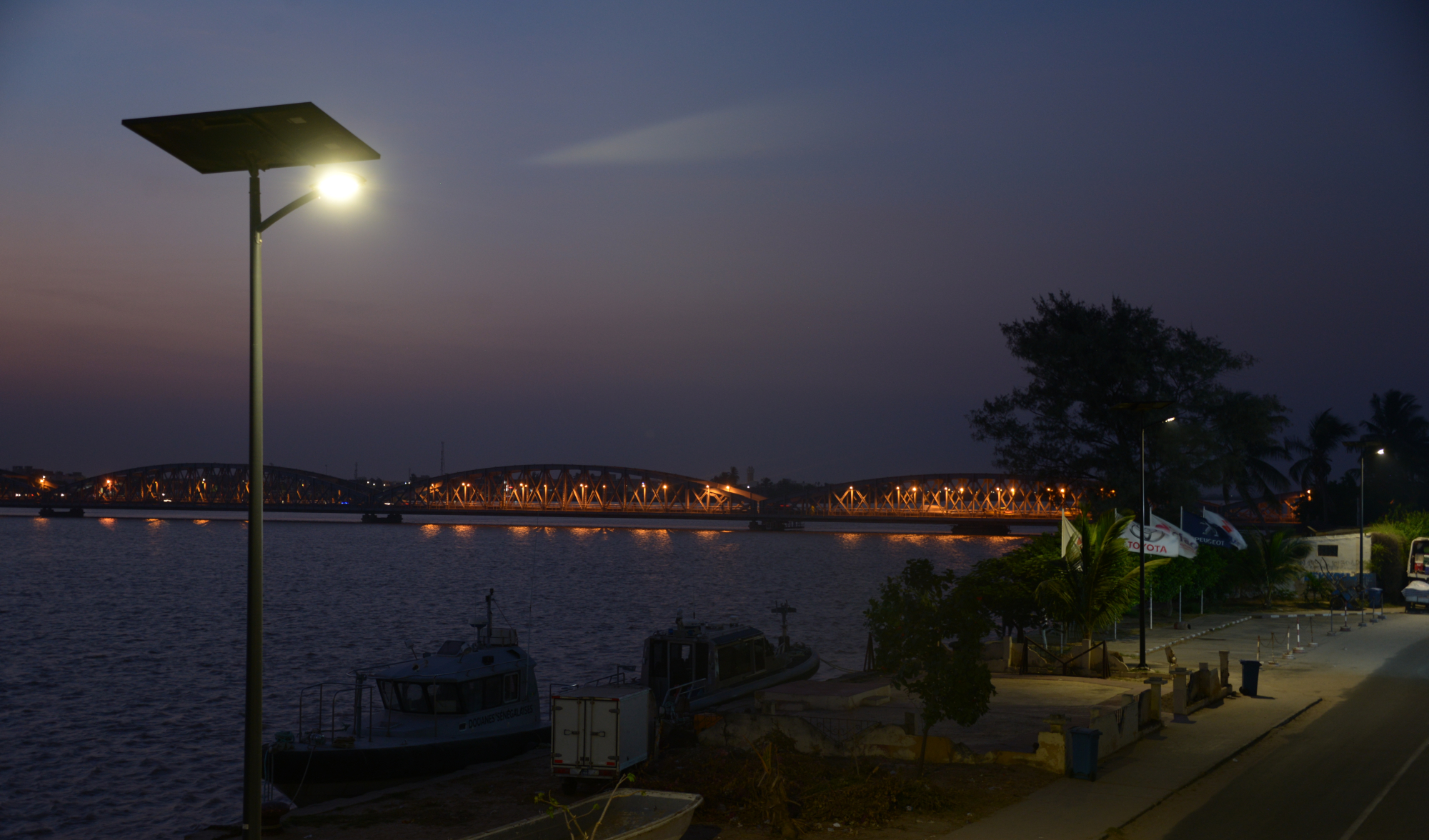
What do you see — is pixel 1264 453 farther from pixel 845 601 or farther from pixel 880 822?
pixel 880 822

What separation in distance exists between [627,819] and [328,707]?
87.6 ft

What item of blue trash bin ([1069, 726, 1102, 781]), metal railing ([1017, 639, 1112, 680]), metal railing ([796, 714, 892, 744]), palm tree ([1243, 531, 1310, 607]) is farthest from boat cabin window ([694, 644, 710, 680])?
palm tree ([1243, 531, 1310, 607])

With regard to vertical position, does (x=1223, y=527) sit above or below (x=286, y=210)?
below

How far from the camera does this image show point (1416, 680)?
97.9ft

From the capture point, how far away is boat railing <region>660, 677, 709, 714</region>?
28.2 m

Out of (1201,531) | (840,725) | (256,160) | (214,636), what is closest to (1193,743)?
(840,725)

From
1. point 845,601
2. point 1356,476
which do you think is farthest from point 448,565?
point 1356,476

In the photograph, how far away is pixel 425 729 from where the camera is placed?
998 inches

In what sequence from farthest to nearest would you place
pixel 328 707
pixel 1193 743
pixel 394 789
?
pixel 328 707, pixel 394 789, pixel 1193 743

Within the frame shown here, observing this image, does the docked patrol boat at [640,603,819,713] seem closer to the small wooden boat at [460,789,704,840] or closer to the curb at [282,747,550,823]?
the curb at [282,747,550,823]

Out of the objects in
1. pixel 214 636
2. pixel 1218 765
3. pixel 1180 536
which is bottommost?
pixel 214 636

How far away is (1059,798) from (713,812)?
234 inches

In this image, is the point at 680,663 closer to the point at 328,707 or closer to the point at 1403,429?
the point at 328,707

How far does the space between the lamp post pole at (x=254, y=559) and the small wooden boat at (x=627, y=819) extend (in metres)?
3.48
